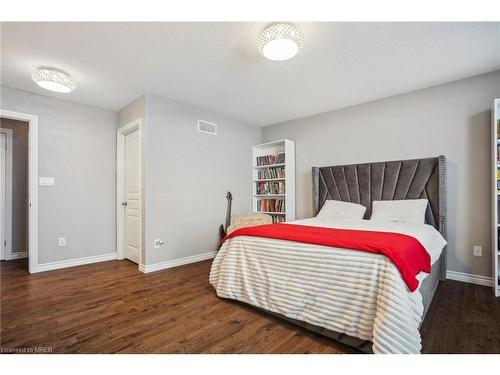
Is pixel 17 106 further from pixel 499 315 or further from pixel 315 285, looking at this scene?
pixel 499 315

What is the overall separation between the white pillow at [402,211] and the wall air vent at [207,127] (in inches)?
102

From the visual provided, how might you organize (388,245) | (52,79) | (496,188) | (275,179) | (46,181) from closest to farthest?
(388,245), (496,188), (52,79), (46,181), (275,179)

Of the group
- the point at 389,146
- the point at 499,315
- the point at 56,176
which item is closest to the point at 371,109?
the point at 389,146

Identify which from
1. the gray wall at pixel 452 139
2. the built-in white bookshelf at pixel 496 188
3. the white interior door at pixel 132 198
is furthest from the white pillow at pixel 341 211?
the white interior door at pixel 132 198

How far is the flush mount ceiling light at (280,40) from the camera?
1.82 metres

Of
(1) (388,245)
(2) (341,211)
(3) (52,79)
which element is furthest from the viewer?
(2) (341,211)

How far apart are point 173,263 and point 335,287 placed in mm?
2402

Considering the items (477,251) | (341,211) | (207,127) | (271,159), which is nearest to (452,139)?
(477,251)

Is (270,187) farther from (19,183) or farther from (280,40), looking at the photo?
(19,183)

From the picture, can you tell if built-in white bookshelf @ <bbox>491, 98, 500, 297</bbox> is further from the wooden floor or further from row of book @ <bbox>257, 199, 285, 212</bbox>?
row of book @ <bbox>257, 199, 285, 212</bbox>

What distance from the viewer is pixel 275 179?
4320 mm

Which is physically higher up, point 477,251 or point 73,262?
point 477,251

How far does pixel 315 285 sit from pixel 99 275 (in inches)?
103

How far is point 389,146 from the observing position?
330 centimetres
